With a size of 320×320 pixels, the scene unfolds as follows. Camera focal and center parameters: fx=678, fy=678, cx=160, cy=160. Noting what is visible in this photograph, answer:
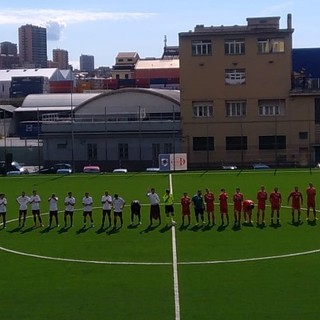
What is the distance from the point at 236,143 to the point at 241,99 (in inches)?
157

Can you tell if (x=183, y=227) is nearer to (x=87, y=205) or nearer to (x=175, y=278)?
(x=87, y=205)

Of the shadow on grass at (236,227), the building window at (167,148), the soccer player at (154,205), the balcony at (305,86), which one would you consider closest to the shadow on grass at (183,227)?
the soccer player at (154,205)

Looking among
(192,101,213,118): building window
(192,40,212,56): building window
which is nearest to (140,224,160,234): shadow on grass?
(192,101,213,118): building window

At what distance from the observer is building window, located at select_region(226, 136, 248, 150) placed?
5950 cm

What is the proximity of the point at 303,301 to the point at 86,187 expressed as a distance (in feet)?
89.4

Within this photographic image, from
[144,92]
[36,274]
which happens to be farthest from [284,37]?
[36,274]

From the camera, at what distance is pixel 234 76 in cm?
6056

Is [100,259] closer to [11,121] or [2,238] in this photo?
[2,238]

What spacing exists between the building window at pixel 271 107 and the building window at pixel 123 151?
12.3m

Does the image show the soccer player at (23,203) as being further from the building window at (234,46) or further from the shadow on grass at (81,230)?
the building window at (234,46)

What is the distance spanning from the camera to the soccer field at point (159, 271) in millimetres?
15859

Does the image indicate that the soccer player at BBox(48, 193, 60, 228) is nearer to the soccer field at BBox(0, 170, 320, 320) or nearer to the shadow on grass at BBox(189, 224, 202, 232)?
the soccer field at BBox(0, 170, 320, 320)

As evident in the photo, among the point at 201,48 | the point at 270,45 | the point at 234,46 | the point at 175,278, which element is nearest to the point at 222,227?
the point at 175,278

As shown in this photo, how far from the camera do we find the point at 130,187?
41.5m
